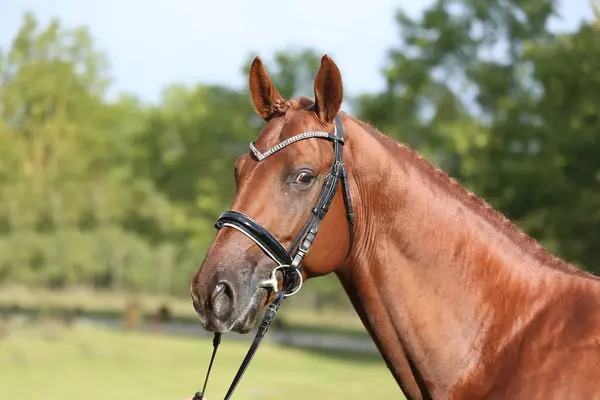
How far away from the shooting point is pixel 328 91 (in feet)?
11.8

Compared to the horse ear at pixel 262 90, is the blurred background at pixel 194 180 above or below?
above

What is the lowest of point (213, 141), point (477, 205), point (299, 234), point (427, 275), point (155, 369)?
point (427, 275)

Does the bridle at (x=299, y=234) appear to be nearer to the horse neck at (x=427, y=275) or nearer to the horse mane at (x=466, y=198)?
the horse neck at (x=427, y=275)

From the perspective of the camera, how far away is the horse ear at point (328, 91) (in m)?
3.52

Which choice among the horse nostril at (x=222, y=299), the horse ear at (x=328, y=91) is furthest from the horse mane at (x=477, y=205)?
the horse nostril at (x=222, y=299)

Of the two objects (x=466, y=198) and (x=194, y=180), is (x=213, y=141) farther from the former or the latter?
(x=466, y=198)

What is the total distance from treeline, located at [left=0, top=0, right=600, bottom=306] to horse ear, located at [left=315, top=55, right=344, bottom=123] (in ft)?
48.2

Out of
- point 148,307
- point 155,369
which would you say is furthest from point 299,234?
point 148,307

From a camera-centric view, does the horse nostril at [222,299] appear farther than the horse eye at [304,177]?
No

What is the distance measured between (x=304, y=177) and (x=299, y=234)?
0.27 m

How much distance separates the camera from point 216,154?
40.5 metres

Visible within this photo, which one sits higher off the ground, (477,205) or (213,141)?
(213,141)

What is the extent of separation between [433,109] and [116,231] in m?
21.1

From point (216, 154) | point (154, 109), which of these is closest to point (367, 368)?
point (216, 154)
